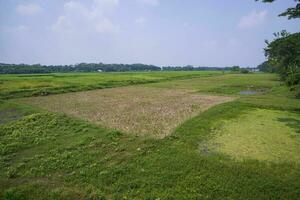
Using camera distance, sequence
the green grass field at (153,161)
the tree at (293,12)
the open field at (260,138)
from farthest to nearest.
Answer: the tree at (293,12) → the open field at (260,138) → the green grass field at (153,161)

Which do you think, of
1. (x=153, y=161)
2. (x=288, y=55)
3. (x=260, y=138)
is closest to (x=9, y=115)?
(x=153, y=161)

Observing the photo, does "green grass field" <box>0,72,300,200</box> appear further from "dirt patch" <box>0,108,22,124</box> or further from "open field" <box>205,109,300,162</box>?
"dirt patch" <box>0,108,22,124</box>

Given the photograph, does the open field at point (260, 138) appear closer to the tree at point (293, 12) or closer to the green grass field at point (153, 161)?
the green grass field at point (153, 161)

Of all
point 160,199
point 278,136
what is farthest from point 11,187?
point 278,136

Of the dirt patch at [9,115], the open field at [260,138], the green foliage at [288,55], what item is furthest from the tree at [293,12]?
the dirt patch at [9,115]

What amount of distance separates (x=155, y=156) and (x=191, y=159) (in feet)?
3.98

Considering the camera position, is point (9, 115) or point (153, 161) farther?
point (9, 115)

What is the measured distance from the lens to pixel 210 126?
1289 centimetres

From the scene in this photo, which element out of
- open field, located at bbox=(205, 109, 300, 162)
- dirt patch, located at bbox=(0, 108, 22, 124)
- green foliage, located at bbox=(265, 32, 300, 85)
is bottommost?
dirt patch, located at bbox=(0, 108, 22, 124)

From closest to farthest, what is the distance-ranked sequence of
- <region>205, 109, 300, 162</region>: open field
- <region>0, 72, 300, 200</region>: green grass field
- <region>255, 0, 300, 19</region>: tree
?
<region>0, 72, 300, 200</region>: green grass field
<region>205, 109, 300, 162</region>: open field
<region>255, 0, 300, 19</region>: tree

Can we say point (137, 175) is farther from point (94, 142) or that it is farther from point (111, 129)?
point (111, 129)

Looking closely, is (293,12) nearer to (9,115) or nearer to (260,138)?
(260,138)

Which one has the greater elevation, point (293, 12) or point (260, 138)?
point (293, 12)

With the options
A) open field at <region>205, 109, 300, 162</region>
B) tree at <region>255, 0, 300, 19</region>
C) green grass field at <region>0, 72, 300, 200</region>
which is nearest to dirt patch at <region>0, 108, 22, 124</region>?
green grass field at <region>0, 72, 300, 200</region>
